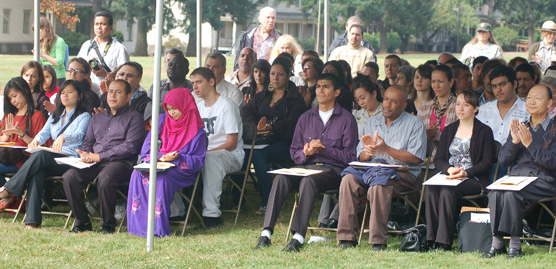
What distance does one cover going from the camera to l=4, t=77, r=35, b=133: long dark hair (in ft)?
25.8

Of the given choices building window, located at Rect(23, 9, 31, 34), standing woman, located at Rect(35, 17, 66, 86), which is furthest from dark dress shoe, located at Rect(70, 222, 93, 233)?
building window, located at Rect(23, 9, 31, 34)

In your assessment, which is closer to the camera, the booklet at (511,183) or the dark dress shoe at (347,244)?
the booklet at (511,183)

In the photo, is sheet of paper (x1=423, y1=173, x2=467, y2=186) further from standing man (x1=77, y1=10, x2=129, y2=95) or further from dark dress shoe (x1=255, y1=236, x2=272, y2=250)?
standing man (x1=77, y1=10, x2=129, y2=95)

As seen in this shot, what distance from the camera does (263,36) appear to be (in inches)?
438

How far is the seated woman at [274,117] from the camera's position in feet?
26.0

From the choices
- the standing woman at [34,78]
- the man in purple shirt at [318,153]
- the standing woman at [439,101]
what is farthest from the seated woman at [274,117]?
the standing woman at [34,78]

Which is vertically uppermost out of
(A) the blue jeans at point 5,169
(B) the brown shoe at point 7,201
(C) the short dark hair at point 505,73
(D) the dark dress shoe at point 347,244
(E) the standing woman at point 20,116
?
(C) the short dark hair at point 505,73

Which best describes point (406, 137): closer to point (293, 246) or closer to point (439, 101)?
point (439, 101)

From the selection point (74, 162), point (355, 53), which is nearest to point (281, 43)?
point (355, 53)

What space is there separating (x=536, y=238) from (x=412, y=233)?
3.09 ft

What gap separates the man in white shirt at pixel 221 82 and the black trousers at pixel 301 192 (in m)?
2.15

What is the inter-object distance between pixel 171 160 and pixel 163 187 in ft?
0.79

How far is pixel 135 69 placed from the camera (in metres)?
8.07

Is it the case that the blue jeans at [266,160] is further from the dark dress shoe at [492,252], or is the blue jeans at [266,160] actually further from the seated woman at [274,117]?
the dark dress shoe at [492,252]
